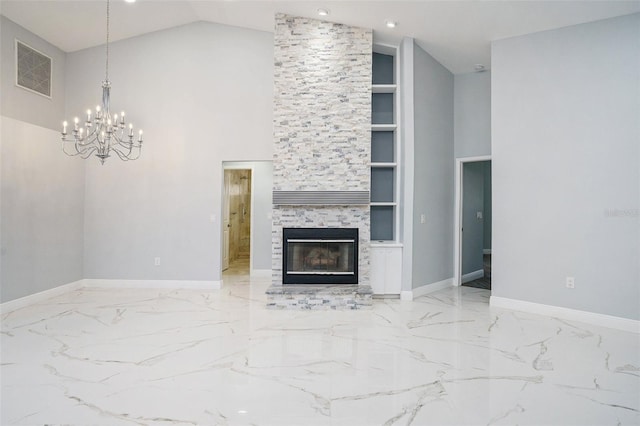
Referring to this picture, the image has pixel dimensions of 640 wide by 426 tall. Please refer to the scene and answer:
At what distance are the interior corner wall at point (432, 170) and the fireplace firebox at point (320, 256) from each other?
93cm

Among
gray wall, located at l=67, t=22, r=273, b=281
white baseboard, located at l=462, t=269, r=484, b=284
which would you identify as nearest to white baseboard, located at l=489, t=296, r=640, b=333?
white baseboard, located at l=462, t=269, r=484, b=284

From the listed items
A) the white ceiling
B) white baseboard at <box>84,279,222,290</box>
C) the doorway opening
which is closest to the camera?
the white ceiling

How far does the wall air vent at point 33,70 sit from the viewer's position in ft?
16.3

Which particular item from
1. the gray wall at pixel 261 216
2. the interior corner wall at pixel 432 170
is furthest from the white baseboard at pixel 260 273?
the interior corner wall at pixel 432 170

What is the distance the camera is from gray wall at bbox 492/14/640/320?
4.25m

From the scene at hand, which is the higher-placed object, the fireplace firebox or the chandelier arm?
the chandelier arm

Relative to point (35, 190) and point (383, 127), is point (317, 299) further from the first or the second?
point (35, 190)

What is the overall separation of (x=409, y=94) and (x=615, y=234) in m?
3.00

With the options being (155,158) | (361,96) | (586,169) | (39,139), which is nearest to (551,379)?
(586,169)

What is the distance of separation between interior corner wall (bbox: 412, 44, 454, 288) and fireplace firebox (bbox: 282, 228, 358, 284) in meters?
0.93

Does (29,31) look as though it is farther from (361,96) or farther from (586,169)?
(586,169)

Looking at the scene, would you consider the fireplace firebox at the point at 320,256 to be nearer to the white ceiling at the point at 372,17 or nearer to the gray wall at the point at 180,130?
the gray wall at the point at 180,130

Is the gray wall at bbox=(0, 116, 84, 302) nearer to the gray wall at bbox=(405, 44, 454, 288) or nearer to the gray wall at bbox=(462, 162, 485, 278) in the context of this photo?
the gray wall at bbox=(405, 44, 454, 288)

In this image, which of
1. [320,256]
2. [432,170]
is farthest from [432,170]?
[320,256]
